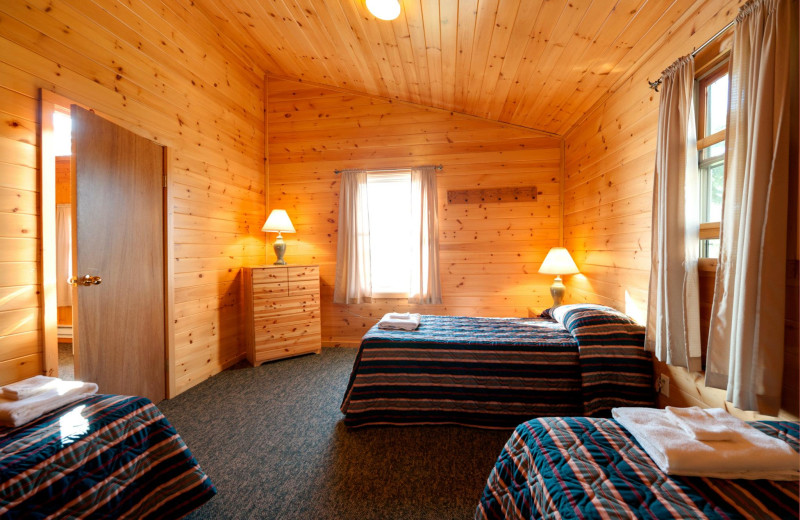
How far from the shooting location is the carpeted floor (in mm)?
1472

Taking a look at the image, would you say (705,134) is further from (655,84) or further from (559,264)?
(559,264)

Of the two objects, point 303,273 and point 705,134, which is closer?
point 705,134

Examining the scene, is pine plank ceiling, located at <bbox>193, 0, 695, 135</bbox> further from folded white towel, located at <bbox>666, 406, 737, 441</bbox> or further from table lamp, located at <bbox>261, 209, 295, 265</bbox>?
folded white towel, located at <bbox>666, 406, 737, 441</bbox>

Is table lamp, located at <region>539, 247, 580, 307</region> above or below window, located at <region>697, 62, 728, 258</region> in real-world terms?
below

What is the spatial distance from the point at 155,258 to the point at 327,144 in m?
2.23

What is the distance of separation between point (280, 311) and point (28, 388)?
2100mm

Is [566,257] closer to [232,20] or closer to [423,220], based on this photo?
[423,220]

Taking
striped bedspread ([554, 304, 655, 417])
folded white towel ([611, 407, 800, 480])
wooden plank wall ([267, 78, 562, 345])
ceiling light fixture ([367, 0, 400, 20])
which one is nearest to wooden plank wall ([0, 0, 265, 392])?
wooden plank wall ([267, 78, 562, 345])

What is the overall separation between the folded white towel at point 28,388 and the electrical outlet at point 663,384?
314 cm

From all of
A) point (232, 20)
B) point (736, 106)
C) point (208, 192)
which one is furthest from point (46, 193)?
point (736, 106)

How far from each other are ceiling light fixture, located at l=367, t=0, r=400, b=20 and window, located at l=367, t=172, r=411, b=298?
1729 mm

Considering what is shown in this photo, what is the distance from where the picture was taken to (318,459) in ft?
5.94

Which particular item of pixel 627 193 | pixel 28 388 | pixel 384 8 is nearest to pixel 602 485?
pixel 28 388

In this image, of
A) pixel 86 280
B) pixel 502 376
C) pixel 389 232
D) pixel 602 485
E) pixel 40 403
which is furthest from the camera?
pixel 389 232
